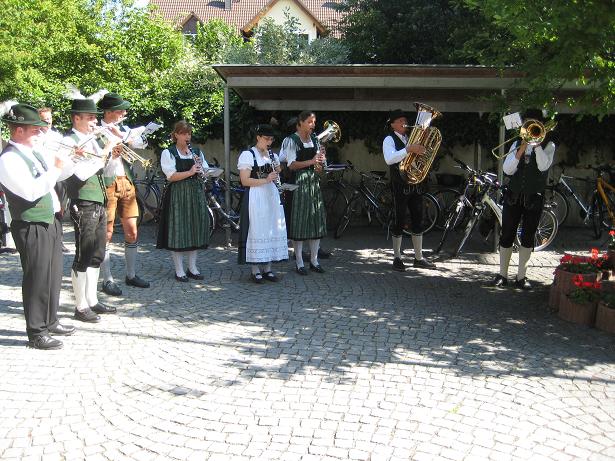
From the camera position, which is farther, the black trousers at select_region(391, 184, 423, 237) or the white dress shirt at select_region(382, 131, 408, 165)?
the black trousers at select_region(391, 184, 423, 237)

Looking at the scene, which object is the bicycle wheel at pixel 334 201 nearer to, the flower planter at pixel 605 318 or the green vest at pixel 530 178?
the green vest at pixel 530 178

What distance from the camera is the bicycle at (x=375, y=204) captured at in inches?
401

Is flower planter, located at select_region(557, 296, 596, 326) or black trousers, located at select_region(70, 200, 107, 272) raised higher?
black trousers, located at select_region(70, 200, 107, 272)

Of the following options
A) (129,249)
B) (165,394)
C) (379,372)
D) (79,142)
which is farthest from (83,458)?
(129,249)

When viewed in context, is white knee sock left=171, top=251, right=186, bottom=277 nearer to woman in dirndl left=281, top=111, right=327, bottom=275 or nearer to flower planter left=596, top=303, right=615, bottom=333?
woman in dirndl left=281, top=111, right=327, bottom=275

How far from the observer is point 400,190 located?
26.6ft

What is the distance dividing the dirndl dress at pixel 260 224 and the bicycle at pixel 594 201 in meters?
5.28

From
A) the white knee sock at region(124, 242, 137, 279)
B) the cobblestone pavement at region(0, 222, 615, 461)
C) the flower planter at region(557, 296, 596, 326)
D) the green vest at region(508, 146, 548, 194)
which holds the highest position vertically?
the green vest at region(508, 146, 548, 194)

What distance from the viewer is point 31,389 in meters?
4.40

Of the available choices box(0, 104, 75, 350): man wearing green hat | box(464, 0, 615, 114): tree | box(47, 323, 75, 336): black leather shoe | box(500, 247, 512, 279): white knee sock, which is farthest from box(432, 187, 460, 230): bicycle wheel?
box(0, 104, 75, 350): man wearing green hat

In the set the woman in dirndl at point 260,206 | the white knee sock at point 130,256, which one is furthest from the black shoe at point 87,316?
the woman in dirndl at point 260,206

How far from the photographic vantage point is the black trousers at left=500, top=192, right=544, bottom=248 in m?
7.11

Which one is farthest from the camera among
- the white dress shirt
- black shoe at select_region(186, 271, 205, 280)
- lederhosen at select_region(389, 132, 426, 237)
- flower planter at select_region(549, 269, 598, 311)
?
lederhosen at select_region(389, 132, 426, 237)

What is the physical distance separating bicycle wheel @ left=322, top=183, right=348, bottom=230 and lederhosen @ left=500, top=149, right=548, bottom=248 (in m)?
3.87
